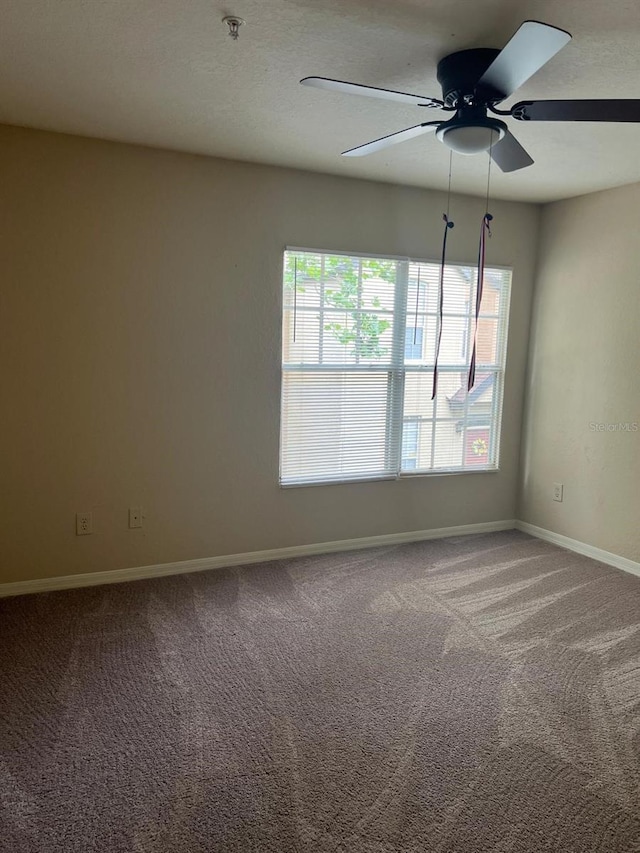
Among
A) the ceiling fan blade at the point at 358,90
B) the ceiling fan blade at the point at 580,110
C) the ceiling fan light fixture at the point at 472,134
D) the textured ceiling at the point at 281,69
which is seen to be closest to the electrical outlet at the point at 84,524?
the textured ceiling at the point at 281,69

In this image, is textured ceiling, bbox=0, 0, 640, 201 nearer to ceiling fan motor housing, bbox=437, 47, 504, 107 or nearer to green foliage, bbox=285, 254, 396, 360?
ceiling fan motor housing, bbox=437, 47, 504, 107

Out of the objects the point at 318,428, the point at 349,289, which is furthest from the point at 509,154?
the point at 318,428

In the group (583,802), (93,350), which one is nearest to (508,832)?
(583,802)

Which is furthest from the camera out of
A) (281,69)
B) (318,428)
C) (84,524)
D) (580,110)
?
(318,428)

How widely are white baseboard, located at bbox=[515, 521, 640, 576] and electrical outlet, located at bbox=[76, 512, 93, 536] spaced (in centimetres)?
311

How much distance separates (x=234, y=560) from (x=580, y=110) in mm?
2928

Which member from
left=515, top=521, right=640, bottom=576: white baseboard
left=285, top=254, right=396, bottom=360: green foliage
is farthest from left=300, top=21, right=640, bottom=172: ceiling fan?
left=515, top=521, right=640, bottom=576: white baseboard

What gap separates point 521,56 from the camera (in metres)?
1.62

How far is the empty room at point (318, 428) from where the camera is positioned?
1848mm

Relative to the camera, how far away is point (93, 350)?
10.5ft

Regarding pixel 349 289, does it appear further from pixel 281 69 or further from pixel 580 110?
pixel 580 110

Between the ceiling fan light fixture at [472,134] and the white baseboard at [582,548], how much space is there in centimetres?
283

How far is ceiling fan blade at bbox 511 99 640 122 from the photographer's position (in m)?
1.81

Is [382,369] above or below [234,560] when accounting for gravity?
above
